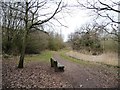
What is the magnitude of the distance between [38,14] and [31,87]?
6.32 meters

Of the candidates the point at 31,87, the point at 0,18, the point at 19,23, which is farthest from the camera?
the point at 19,23

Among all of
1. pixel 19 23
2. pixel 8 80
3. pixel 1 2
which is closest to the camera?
pixel 8 80

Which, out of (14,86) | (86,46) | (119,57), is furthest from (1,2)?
(86,46)

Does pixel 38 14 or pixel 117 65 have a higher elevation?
pixel 38 14

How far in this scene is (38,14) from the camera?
1254 centimetres

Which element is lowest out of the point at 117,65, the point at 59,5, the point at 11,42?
the point at 117,65

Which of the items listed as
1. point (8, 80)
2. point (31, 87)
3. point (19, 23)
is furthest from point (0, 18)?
point (31, 87)

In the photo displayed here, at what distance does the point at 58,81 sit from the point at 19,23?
48.7 feet

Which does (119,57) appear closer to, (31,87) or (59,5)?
(59,5)

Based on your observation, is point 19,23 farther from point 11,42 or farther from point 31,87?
point 31,87

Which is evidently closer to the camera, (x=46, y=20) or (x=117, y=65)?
(x=46, y=20)

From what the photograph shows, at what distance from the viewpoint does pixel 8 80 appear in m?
8.66

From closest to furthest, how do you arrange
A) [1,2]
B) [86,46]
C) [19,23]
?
[1,2] < [19,23] < [86,46]

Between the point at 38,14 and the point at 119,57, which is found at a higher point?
the point at 38,14
